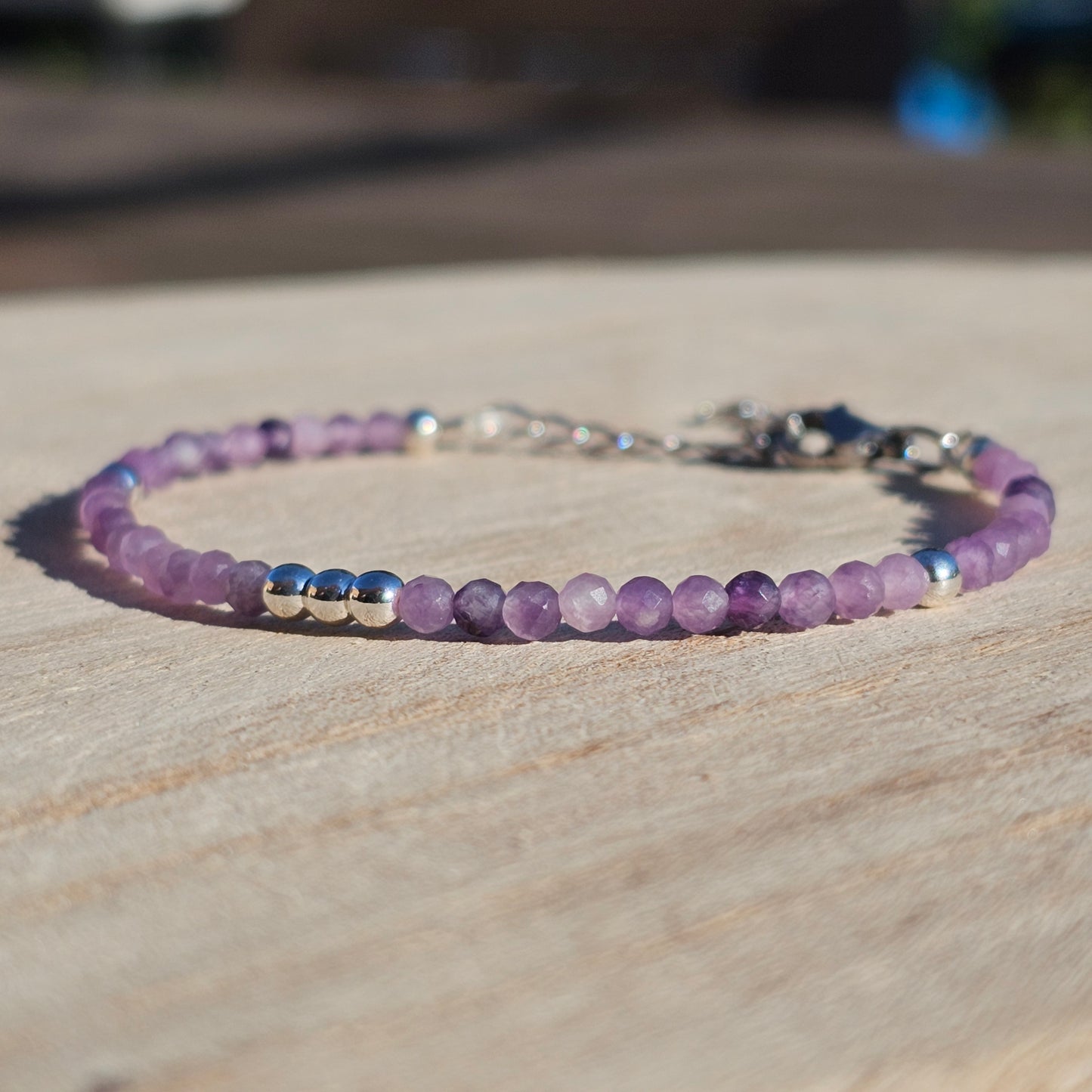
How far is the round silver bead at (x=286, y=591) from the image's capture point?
3.23 ft

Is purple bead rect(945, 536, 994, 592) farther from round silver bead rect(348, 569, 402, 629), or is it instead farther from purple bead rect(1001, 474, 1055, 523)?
round silver bead rect(348, 569, 402, 629)

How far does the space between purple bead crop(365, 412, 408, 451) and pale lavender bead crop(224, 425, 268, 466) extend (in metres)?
0.11

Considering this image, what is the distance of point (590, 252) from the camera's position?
396 cm

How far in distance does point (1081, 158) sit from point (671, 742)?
17.2 feet

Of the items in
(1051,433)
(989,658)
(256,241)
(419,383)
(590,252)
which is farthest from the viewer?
(256,241)

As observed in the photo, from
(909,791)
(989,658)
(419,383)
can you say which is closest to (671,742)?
(909,791)

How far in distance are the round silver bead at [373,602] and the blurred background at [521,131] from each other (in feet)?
9.76

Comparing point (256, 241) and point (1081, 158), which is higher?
point (1081, 158)

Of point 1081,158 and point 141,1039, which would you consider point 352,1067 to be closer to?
point 141,1039

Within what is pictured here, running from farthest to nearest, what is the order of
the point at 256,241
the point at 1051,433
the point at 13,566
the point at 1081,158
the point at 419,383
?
the point at 1081,158 < the point at 256,241 < the point at 419,383 < the point at 1051,433 < the point at 13,566

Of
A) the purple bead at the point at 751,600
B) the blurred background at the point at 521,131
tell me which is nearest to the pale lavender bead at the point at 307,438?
the purple bead at the point at 751,600

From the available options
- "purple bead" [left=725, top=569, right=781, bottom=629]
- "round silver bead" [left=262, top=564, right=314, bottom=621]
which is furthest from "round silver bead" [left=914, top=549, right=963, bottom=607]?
"round silver bead" [left=262, top=564, right=314, bottom=621]

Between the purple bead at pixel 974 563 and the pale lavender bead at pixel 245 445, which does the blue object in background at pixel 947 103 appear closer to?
the pale lavender bead at pixel 245 445

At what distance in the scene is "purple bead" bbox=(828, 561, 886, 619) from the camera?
100 cm
